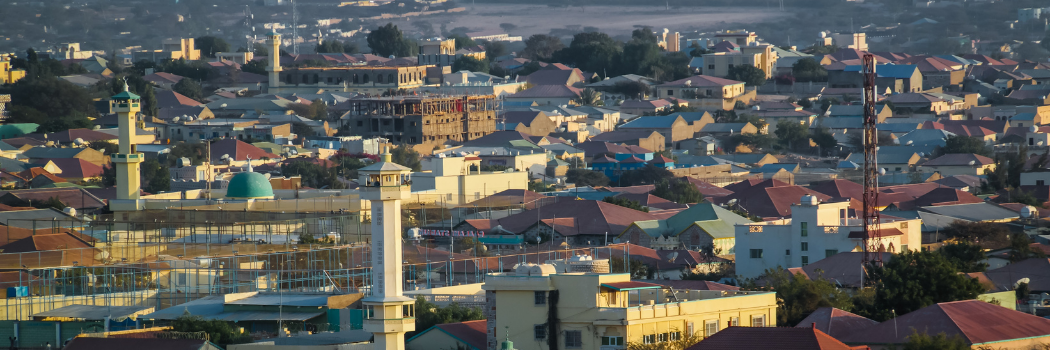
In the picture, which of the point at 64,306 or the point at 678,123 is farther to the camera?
the point at 678,123

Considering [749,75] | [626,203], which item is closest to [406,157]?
[626,203]

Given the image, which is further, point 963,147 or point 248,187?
point 963,147

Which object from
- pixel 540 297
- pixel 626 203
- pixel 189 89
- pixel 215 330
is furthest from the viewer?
pixel 189 89

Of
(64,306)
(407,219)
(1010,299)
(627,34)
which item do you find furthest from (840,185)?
(627,34)

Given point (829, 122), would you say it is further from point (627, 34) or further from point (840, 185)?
point (627, 34)

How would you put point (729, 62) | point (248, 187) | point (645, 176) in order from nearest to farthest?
point (248, 187) < point (645, 176) < point (729, 62)

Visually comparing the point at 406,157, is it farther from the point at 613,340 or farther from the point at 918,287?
the point at 613,340
